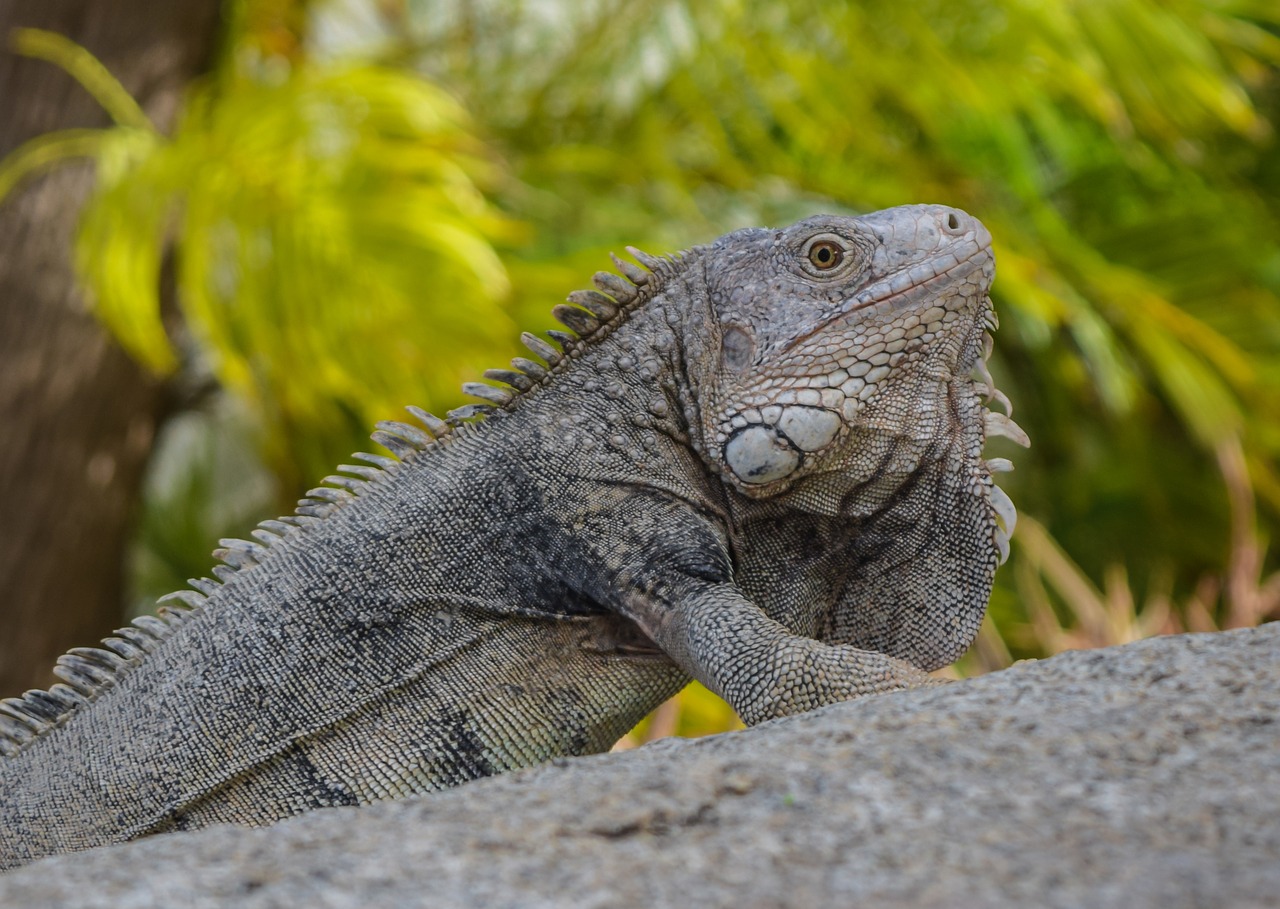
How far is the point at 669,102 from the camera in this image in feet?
24.4

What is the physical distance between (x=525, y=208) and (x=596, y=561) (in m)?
4.46

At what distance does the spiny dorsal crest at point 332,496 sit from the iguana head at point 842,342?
0.34 metres

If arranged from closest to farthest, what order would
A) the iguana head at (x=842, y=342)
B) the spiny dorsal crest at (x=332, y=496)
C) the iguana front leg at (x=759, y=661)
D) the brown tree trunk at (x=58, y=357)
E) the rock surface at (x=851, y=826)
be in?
the rock surface at (x=851, y=826) < the iguana front leg at (x=759, y=661) < the iguana head at (x=842, y=342) < the spiny dorsal crest at (x=332, y=496) < the brown tree trunk at (x=58, y=357)

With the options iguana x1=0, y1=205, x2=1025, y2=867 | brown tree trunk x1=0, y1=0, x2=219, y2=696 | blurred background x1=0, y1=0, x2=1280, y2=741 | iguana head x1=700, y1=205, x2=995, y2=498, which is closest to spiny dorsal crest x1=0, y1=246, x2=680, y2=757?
iguana x1=0, y1=205, x2=1025, y2=867

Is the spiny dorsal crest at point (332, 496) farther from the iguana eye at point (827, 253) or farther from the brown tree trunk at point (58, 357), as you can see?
the brown tree trunk at point (58, 357)

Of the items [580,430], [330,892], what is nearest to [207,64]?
[580,430]

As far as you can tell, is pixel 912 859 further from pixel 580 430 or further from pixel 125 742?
pixel 125 742

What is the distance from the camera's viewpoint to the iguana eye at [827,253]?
9.91ft

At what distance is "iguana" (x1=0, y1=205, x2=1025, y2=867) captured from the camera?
2959 millimetres

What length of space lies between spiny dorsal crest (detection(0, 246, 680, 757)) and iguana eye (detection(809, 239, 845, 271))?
1.42 ft

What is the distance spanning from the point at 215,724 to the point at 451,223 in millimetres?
3137

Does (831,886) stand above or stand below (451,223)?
below

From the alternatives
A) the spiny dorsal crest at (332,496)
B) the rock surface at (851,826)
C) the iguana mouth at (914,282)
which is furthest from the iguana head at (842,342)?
the rock surface at (851,826)

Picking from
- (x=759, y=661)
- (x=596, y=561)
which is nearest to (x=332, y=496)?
(x=596, y=561)
